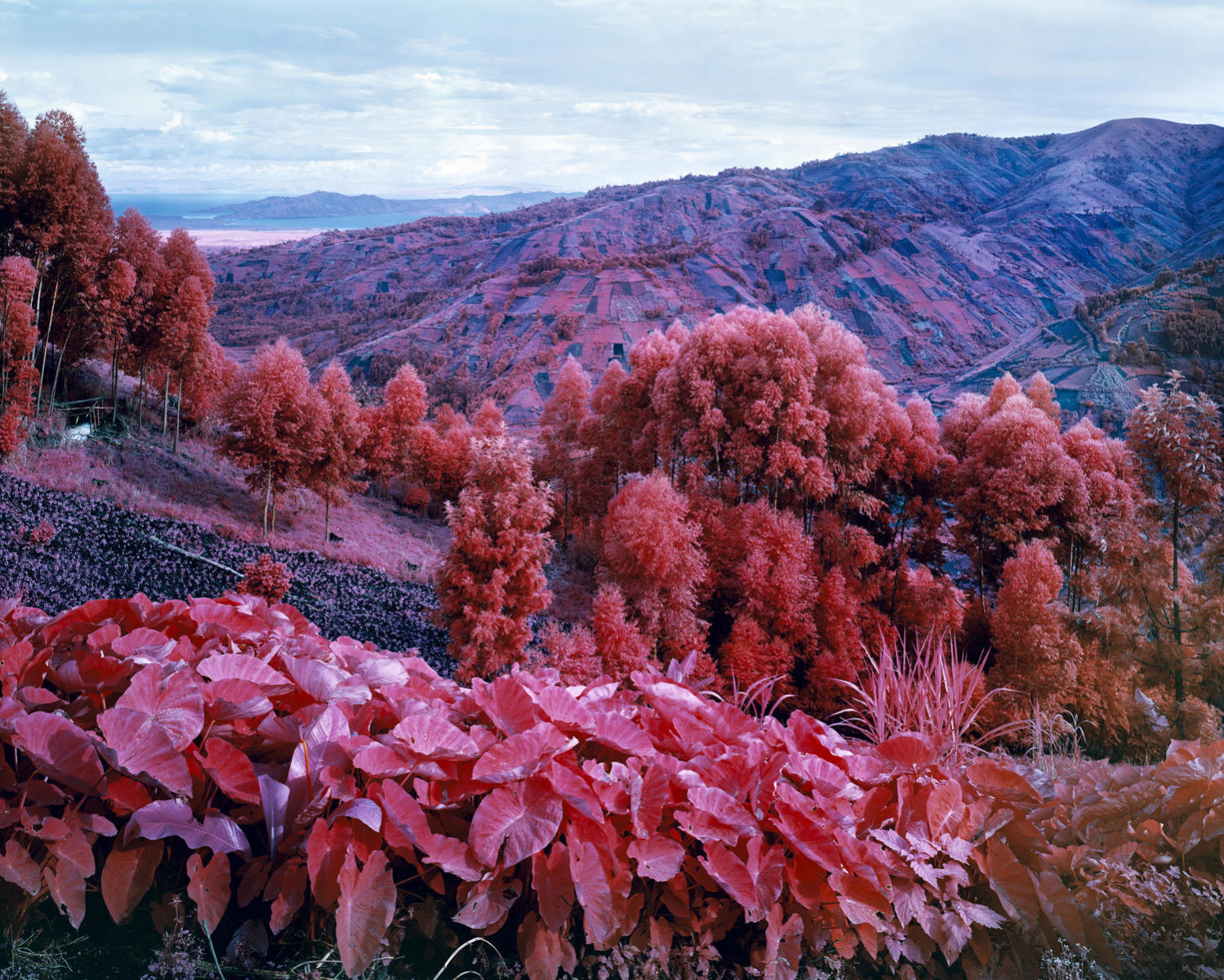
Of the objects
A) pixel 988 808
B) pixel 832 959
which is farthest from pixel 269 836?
pixel 988 808

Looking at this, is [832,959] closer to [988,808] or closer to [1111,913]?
[988,808]

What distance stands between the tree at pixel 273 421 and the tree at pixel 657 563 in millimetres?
9786

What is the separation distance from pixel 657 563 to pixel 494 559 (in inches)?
162

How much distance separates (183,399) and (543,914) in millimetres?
33931

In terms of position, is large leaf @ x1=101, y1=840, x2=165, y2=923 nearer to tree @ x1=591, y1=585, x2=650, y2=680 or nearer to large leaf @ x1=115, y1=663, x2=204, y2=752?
large leaf @ x1=115, y1=663, x2=204, y2=752

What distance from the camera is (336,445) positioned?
21.4m

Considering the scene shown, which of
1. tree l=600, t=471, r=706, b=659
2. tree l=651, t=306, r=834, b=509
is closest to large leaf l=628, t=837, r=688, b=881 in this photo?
tree l=600, t=471, r=706, b=659

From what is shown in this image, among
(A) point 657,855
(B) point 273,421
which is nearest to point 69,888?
(A) point 657,855

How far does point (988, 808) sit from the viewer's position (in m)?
1.58

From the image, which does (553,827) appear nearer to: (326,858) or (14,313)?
(326,858)

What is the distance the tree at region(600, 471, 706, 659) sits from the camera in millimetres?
15172

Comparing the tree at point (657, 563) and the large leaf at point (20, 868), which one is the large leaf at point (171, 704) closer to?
the large leaf at point (20, 868)

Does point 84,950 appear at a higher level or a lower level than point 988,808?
lower

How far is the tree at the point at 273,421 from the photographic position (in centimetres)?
1948
